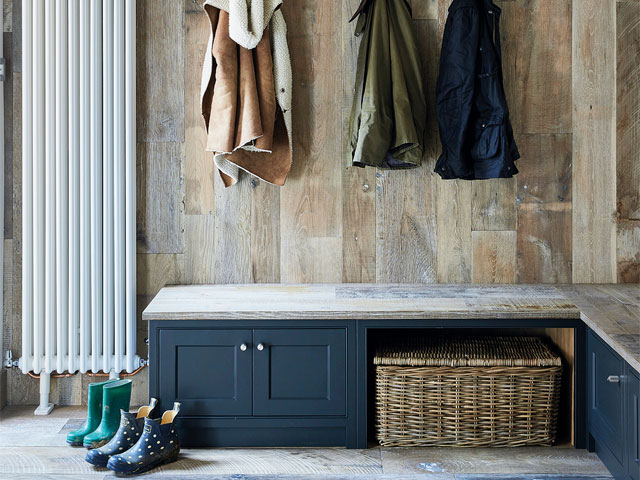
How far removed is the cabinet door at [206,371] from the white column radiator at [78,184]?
1.43 feet

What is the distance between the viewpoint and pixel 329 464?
7.66ft

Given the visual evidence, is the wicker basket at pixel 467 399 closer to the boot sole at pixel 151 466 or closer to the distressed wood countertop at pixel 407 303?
the distressed wood countertop at pixel 407 303

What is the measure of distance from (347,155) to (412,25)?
1.94 feet

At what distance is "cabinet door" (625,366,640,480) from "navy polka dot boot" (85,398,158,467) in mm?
1576

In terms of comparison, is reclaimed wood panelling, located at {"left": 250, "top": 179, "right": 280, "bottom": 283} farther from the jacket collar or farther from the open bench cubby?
the jacket collar

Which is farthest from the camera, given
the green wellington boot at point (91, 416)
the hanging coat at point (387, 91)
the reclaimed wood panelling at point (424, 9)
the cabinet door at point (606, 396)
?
the reclaimed wood panelling at point (424, 9)

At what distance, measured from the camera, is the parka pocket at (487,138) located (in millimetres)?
2598

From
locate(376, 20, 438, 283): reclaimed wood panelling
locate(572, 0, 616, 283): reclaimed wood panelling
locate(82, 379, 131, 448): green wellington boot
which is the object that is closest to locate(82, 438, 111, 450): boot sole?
locate(82, 379, 131, 448): green wellington boot

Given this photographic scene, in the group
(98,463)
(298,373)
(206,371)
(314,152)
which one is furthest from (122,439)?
(314,152)

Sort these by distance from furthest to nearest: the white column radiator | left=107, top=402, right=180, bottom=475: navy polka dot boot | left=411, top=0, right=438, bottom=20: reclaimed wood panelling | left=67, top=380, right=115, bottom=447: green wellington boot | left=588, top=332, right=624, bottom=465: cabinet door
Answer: left=411, top=0, right=438, bottom=20: reclaimed wood panelling, the white column radiator, left=67, top=380, right=115, bottom=447: green wellington boot, left=107, top=402, right=180, bottom=475: navy polka dot boot, left=588, top=332, right=624, bottom=465: cabinet door

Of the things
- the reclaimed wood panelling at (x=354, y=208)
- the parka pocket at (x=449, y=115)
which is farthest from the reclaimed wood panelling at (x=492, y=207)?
the reclaimed wood panelling at (x=354, y=208)

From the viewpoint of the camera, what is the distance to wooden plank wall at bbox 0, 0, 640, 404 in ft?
9.19

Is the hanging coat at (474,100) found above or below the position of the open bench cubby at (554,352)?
above

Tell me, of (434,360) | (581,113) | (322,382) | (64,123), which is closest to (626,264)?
(581,113)
